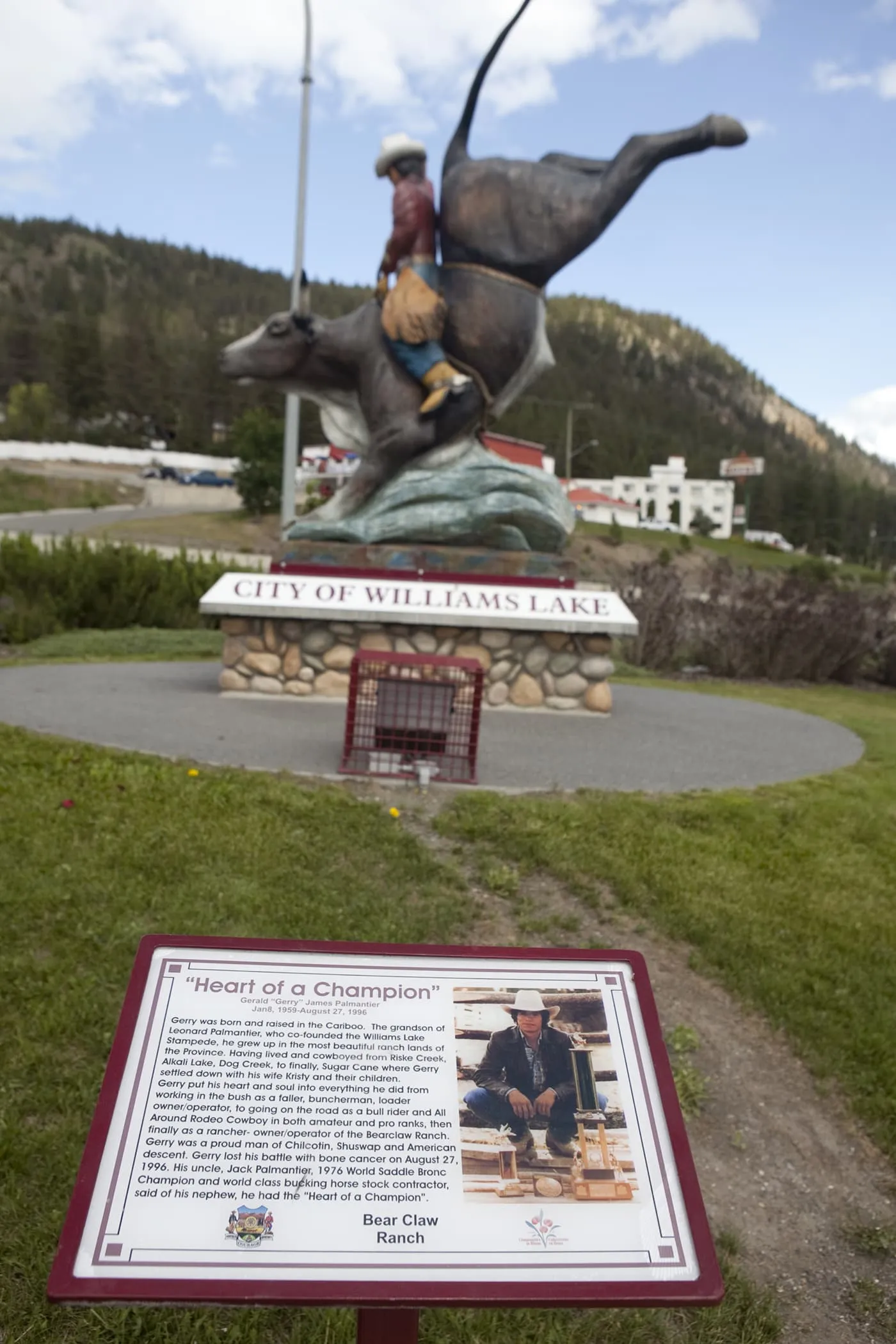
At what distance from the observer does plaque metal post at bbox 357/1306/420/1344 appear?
1.73 m

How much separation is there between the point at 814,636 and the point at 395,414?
7997 millimetres

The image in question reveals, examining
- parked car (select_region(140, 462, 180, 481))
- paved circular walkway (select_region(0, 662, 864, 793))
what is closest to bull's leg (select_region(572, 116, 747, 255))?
paved circular walkway (select_region(0, 662, 864, 793))

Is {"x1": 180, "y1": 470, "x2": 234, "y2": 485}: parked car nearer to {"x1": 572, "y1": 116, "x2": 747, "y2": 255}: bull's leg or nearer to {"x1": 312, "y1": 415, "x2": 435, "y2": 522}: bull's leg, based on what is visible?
{"x1": 312, "y1": 415, "x2": 435, "y2": 522}: bull's leg

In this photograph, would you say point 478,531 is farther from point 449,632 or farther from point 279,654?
point 279,654

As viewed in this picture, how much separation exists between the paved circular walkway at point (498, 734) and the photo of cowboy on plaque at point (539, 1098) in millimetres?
4156

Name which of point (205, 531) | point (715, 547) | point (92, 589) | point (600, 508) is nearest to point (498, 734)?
point (92, 589)

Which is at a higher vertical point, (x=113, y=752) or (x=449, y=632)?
(x=449, y=632)

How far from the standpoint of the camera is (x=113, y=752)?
5992mm

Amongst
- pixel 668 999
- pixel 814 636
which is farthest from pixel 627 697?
Result: pixel 668 999

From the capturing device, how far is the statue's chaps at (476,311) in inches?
360

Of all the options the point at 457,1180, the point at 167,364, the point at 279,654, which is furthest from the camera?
the point at 167,364

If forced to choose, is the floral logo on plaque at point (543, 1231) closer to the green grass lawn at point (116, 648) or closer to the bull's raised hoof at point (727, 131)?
the bull's raised hoof at point (727, 131)

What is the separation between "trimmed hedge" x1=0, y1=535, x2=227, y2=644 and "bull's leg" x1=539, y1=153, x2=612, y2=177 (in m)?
8.44

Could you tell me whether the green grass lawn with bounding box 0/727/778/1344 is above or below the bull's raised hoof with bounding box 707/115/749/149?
below
